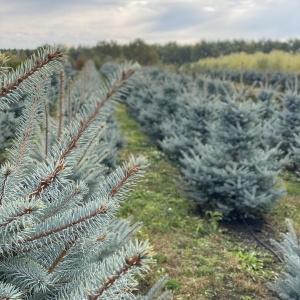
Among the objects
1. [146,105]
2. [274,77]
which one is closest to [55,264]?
[146,105]

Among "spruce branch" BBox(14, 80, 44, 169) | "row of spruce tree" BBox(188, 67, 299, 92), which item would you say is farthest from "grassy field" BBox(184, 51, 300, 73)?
"spruce branch" BBox(14, 80, 44, 169)

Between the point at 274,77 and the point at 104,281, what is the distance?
3039cm

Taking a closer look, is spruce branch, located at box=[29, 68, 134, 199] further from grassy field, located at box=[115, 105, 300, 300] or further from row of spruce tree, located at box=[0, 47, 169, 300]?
grassy field, located at box=[115, 105, 300, 300]

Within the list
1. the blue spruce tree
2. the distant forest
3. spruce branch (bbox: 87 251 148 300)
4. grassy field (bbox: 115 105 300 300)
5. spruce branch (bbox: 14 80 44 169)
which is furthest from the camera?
the distant forest

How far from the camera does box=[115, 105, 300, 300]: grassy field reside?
14.3 ft

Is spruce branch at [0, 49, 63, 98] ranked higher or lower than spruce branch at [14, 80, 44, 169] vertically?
higher

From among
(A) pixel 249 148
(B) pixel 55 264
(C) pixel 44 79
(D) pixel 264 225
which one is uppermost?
(C) pixel 44 79

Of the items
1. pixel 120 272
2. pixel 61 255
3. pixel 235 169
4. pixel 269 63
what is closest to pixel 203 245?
pixel 235 169

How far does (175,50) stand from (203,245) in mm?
57007

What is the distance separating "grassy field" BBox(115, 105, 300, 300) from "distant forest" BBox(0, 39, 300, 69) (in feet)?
124

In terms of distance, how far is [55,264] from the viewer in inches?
62.0

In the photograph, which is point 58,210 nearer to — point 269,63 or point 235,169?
point 235,169

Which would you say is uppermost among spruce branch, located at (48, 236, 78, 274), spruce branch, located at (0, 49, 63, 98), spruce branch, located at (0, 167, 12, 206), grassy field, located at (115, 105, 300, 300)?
spruce branch, located at (0, 49, 63, 98)

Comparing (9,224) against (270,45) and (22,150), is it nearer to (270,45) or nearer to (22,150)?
(22,150)
